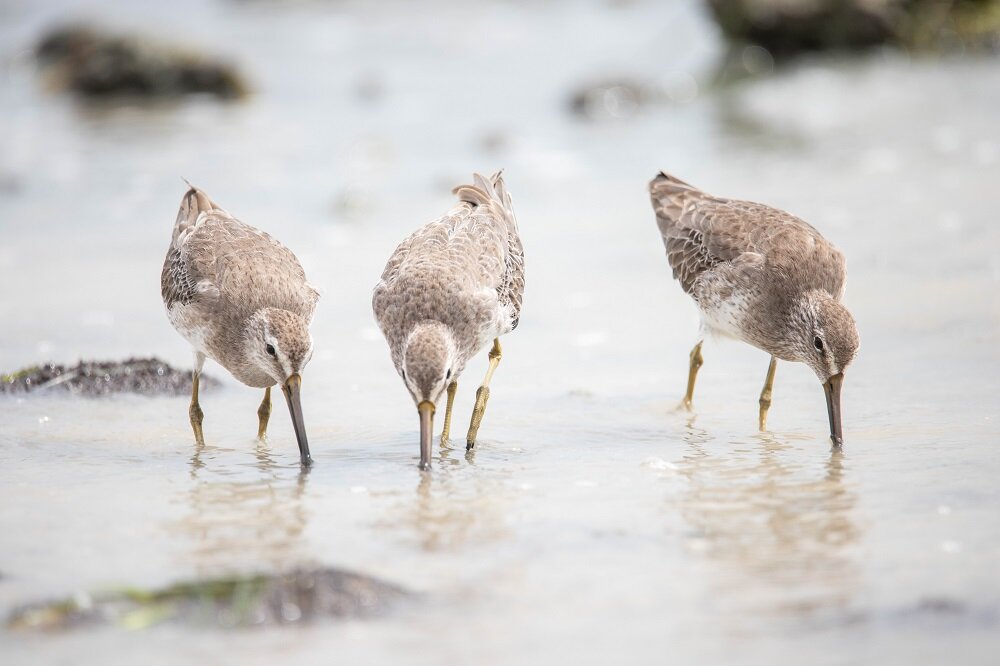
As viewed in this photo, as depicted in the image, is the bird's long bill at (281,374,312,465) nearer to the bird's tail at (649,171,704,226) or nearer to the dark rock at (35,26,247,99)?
the bird's tail at (649,171,704,226)

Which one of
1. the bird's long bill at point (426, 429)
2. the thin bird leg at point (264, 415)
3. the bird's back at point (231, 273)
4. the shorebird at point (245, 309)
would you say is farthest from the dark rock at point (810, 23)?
the bird's long bill at point (426, 429)

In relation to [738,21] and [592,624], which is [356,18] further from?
[592,624]

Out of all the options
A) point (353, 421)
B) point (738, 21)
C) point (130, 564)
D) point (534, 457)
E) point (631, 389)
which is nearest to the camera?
point (130, 564)

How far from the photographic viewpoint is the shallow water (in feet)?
17.9

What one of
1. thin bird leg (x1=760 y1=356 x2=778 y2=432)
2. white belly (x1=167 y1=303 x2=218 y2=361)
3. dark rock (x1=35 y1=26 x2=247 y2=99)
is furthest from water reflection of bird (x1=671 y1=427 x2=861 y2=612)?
dark rock (x1=35 y1=26 x2=247 y2=99)

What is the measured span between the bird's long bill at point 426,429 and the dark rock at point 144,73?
51.7 ft

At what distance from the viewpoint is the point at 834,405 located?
7.88 metres

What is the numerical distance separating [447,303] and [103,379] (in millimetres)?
2832

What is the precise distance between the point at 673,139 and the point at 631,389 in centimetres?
951

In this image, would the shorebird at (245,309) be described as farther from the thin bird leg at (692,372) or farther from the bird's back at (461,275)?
the thin bird leg at (692,372)

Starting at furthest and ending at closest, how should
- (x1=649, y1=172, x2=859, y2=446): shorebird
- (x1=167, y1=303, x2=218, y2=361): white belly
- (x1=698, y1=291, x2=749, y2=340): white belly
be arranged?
(x1=698, y1=291, x2=749, y2=340): white belly
(x1=167, y1=303, x2=218, y2=361): white belly
(x1=649, y1=172, x2=859, y2=446): shorebird

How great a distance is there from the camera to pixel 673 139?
1823 cm

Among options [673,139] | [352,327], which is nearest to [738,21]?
[673,139]

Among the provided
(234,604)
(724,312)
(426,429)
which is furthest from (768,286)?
(234,604)
